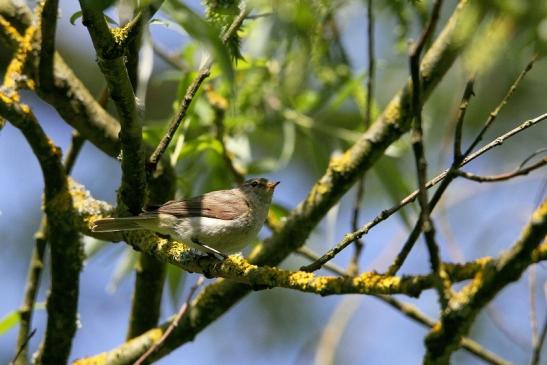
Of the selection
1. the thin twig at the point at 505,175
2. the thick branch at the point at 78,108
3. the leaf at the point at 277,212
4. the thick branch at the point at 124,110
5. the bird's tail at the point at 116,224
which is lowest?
the thin twig at the point at 505,175

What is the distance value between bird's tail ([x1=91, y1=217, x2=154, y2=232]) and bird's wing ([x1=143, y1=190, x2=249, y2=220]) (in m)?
0.22

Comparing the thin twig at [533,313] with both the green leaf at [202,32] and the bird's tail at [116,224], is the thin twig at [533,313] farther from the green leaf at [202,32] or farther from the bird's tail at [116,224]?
the green leaf at [202,32]

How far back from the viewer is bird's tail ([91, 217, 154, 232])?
3.01m

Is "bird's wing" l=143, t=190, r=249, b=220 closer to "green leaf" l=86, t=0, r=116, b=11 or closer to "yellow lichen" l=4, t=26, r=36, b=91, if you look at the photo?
"yellow lichen" l=4, t=26, r=36, b=91

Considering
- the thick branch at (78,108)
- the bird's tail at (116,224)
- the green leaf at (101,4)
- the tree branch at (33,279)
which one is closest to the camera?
the green leaf at (101,4)

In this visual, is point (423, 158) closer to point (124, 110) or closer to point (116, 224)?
point (124, 110)

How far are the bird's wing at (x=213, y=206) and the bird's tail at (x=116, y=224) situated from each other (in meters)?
0.22

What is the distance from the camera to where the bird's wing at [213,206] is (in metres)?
3.41

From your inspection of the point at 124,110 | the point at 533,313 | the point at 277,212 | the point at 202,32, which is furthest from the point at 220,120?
the point at 202,32

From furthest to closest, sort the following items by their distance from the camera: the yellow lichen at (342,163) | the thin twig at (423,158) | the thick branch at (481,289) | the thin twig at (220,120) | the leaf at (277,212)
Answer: the leaf at (277,212) → the thin twig at (220,120) → the yellow lichen at (342,163) → the thick branch at (481,289) → the thin twig at (423,158)

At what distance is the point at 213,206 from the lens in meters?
3.67

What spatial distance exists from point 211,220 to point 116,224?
2.16ft

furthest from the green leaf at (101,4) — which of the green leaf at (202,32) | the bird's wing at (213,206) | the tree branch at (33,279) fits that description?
the tree branch at (33,279)

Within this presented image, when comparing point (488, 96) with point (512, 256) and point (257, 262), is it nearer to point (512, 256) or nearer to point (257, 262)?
point (257, 262)
